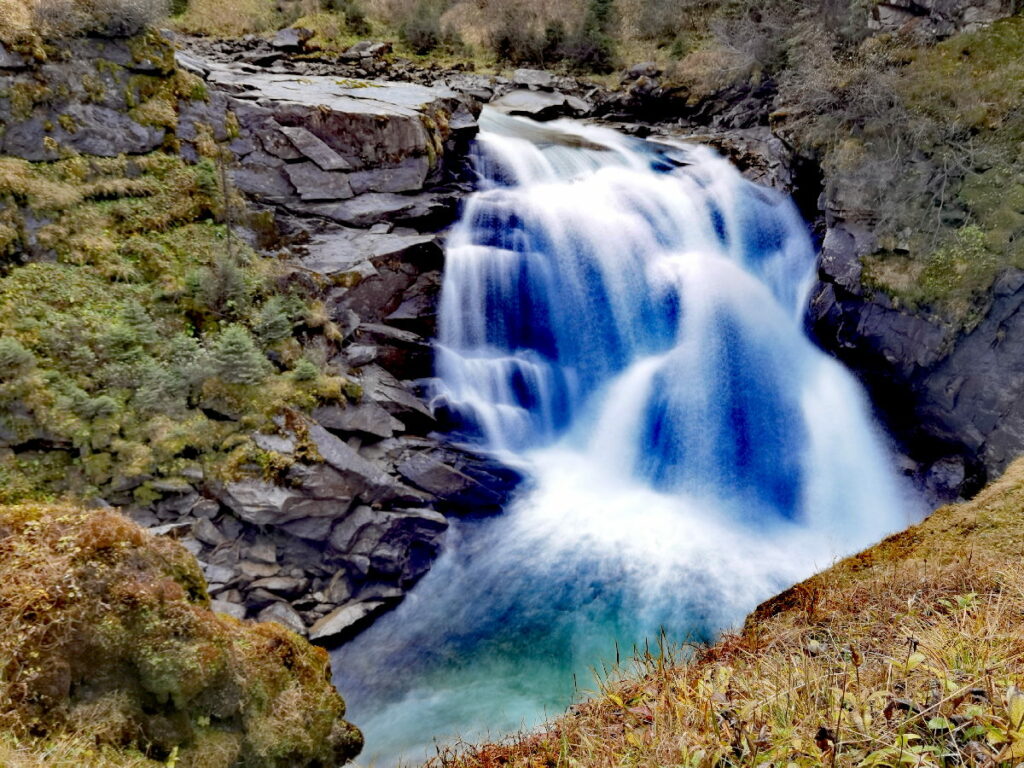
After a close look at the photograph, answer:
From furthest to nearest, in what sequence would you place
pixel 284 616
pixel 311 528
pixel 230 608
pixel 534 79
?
pixel 534 79 < pixel 311 528 < pixel 284 616 < pixel 230 608

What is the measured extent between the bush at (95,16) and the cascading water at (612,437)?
290 inches

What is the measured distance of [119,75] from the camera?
1105 centimetres

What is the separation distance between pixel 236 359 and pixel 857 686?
914 centimetres

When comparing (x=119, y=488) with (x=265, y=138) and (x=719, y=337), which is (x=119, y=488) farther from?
(x=719, y=337)

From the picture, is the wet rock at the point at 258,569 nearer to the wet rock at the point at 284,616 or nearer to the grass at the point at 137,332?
the wet rock at the point at 284,616

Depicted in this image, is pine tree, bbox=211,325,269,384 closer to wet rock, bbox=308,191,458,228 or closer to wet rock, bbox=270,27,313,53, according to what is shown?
wet rock, bbox=308,191,458,228

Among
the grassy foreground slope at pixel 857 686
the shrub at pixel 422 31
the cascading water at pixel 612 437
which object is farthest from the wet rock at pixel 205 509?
the shrub at pixel 422 31

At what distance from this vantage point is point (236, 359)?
9.21 meters

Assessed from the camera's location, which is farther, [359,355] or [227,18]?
[227,18]

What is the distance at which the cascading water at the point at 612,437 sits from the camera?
848 cm

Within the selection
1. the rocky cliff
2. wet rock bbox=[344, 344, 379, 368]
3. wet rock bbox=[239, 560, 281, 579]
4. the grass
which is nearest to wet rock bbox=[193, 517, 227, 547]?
the rocky cliff

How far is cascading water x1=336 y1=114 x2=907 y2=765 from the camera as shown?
8484 millimetres

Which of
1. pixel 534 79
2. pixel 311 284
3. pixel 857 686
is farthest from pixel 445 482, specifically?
pixel 534 79

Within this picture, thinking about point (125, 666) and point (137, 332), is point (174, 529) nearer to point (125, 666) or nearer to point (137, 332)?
point (137, 332)
